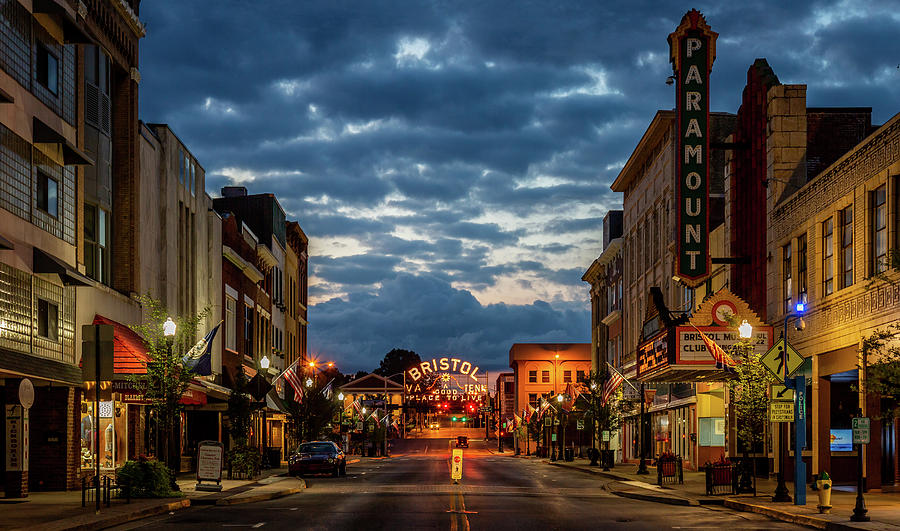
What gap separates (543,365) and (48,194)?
125326 millimetres

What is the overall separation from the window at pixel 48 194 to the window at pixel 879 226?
22.6 meters

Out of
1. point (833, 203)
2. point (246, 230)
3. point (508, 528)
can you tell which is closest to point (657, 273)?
point (246, 230)

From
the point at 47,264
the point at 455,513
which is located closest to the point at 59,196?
the point at 47,264

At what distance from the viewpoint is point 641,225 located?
7400 centimetres

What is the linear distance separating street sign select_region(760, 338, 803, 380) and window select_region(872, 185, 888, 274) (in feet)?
13.8

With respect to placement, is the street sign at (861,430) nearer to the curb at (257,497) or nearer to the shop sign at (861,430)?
the shop sign at (861,430)

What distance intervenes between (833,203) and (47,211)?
22824 mm

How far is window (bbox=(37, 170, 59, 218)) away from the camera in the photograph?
31500 mm

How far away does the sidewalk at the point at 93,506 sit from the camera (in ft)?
70.1

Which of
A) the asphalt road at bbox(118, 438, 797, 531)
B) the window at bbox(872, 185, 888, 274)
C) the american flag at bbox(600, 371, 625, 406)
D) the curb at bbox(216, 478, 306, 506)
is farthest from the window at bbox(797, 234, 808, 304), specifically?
the curb at bbox(216, 478, 306, 506)

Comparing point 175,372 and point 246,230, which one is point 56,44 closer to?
point 175,372

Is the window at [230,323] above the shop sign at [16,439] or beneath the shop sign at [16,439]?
above

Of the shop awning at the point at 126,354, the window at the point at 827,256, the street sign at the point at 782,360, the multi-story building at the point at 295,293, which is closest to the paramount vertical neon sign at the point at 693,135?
the window at the point at 827,256

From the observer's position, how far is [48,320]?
3142 centimetres
